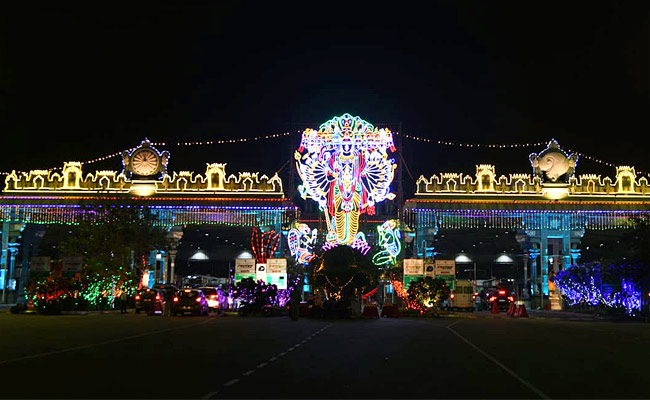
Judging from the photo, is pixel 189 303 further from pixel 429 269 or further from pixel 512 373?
pixel 512 373

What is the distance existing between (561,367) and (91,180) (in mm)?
44546

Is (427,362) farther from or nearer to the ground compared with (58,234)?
nearer to the ground

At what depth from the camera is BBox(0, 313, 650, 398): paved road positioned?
495 inches

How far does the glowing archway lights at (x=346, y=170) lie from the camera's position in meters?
55.9

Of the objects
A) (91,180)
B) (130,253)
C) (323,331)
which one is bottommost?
(323,331)

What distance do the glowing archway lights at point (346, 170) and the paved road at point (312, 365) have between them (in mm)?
28429

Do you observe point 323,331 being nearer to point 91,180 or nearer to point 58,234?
point 91,180

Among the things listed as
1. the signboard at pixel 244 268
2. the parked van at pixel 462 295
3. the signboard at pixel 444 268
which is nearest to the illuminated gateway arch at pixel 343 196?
the parked van at pixel 462 295

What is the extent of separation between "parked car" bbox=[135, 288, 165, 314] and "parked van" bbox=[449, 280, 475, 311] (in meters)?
22.9

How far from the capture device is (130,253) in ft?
166

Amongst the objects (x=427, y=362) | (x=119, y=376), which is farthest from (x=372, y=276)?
(x=119, y=376)

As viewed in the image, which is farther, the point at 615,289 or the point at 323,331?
the point at 615,289

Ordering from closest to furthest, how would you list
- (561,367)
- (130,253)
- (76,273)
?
(561,367) → (76,273) → (130,253)

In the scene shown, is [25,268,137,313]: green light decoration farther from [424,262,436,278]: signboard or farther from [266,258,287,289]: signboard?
[424,262,436,278]: signboard
